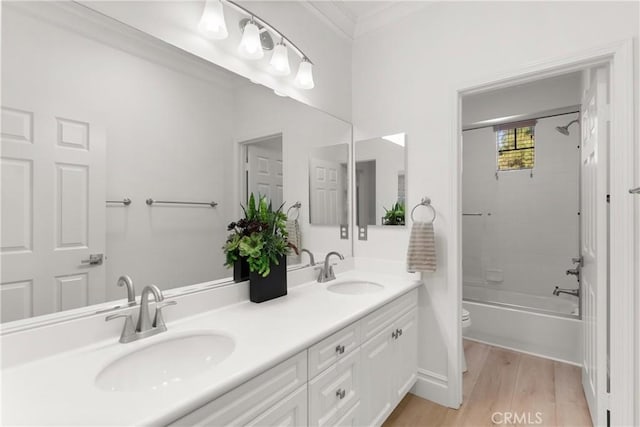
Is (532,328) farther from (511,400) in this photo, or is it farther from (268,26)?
(268,26)

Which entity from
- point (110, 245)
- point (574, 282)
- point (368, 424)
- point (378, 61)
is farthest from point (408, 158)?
point (574, 282)

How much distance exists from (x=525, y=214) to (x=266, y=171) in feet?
9.63

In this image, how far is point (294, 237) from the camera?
1.96m

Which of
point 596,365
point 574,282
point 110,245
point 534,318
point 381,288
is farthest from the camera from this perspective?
point 574,282

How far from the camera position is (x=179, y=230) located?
138 centimetres

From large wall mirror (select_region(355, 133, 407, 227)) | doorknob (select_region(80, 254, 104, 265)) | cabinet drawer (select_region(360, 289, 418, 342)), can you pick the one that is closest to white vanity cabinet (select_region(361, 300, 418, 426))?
cabinet drawer (select_region(360, 289, 418, 342))

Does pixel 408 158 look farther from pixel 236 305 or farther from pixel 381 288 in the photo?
pixel 236 305

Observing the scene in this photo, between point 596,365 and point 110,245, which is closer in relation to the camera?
point 110,245

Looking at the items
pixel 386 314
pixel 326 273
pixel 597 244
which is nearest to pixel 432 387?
pixel 386 314

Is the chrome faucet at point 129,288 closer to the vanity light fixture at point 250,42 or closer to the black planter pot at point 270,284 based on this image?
the black planter pot at point 270,284

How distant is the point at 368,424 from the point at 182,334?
3.31 ft

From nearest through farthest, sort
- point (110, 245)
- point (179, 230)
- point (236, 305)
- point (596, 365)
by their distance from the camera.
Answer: point (110, 245) → point (179, 230) → point (236, 305) → point (596, 365)

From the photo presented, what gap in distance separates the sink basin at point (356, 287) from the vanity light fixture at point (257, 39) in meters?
1.31
